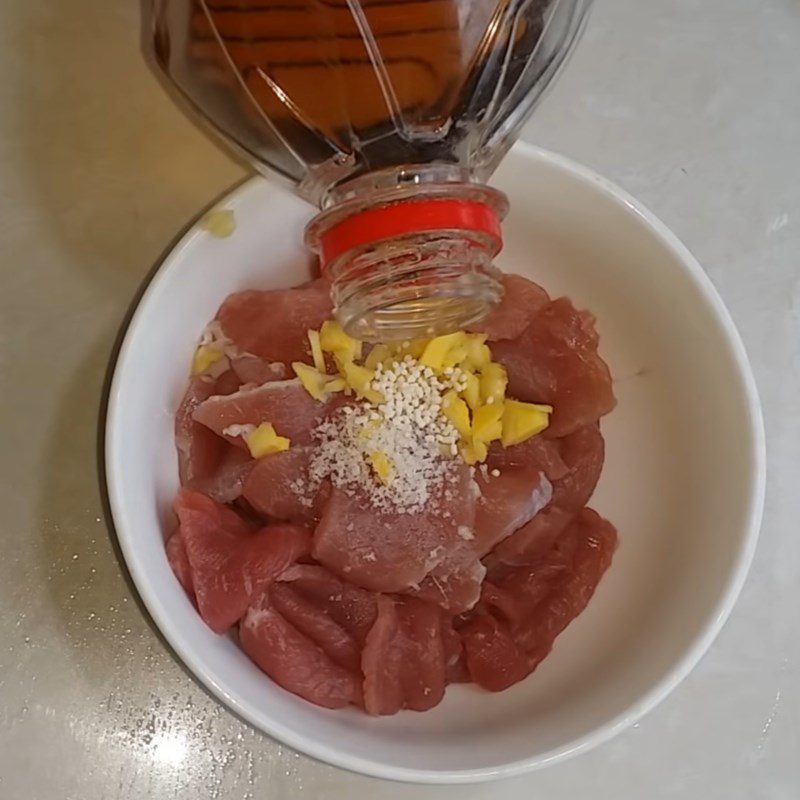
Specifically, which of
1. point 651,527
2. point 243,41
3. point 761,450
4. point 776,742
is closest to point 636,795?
point 776,742

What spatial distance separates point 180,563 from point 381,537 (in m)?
0.19

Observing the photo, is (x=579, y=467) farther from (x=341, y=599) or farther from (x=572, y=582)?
(x=341, y=599)

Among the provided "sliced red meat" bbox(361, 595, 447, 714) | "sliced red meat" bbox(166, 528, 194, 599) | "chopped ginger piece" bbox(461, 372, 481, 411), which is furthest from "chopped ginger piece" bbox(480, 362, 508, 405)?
"sliced red meat" bbox(166, 528, 194, 599)

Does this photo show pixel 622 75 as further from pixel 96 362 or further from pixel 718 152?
pixel 96 362

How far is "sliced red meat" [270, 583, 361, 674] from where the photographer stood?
906mm

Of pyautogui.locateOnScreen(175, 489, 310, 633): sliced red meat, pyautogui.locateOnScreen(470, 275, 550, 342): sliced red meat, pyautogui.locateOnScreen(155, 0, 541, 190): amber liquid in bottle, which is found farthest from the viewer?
pyautogui.locateOnScreen(470, 275, 550, 342): sliced red meat

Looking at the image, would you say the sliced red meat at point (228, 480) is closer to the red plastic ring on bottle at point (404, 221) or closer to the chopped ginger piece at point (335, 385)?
the chopped ginger piece at point (335, 385)

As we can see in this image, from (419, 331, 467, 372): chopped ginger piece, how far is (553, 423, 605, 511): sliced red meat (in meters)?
0.16

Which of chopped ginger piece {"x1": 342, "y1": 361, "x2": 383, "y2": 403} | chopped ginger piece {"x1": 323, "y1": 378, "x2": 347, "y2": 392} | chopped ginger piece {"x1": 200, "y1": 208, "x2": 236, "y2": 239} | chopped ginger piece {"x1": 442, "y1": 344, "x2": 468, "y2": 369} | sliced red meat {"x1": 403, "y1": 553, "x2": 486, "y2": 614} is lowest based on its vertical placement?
sliced red meat {"x1": 403, "y1": 553, "x2": 486, "y2": 614}

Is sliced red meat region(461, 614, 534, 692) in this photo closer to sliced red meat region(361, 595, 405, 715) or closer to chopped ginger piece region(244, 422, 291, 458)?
sliced red meat region(361, 595, 405, 715)

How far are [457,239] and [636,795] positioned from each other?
623 millimetres

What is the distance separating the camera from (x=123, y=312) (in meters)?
0.99

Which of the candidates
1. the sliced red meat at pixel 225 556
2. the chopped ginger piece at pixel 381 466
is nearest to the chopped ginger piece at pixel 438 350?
the chopped ginger piece at pixel 381 466

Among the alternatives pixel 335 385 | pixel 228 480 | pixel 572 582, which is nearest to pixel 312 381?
pixel 335 385
